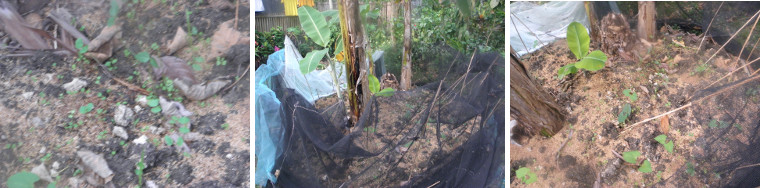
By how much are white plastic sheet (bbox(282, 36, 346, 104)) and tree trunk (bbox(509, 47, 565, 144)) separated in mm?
569

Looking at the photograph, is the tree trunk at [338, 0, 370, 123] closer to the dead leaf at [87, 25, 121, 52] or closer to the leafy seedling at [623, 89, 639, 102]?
the dead leaf at [87, 25, 121, 52]

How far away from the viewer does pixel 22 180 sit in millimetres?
922


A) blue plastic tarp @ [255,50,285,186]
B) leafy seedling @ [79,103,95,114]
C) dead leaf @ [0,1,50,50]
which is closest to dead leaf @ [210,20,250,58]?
blue plastic tarp @ [255,50,285,186]

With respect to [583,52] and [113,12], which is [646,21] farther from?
[113,12]

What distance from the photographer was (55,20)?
0.95m

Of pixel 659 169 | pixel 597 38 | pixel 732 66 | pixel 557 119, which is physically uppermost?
pixel 597 38

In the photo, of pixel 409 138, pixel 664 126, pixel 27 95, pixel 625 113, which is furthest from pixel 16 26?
pixel 664 126

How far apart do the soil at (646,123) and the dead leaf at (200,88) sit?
0.93 m

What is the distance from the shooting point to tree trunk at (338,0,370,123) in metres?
1.00

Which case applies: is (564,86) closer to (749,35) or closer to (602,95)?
(602,95)

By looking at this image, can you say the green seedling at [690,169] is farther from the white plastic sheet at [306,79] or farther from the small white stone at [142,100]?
the small white stone at [142,100]

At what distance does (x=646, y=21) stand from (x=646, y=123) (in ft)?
1.04

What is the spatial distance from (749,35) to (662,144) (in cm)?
50

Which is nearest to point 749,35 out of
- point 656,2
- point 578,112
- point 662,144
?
point 656,2
